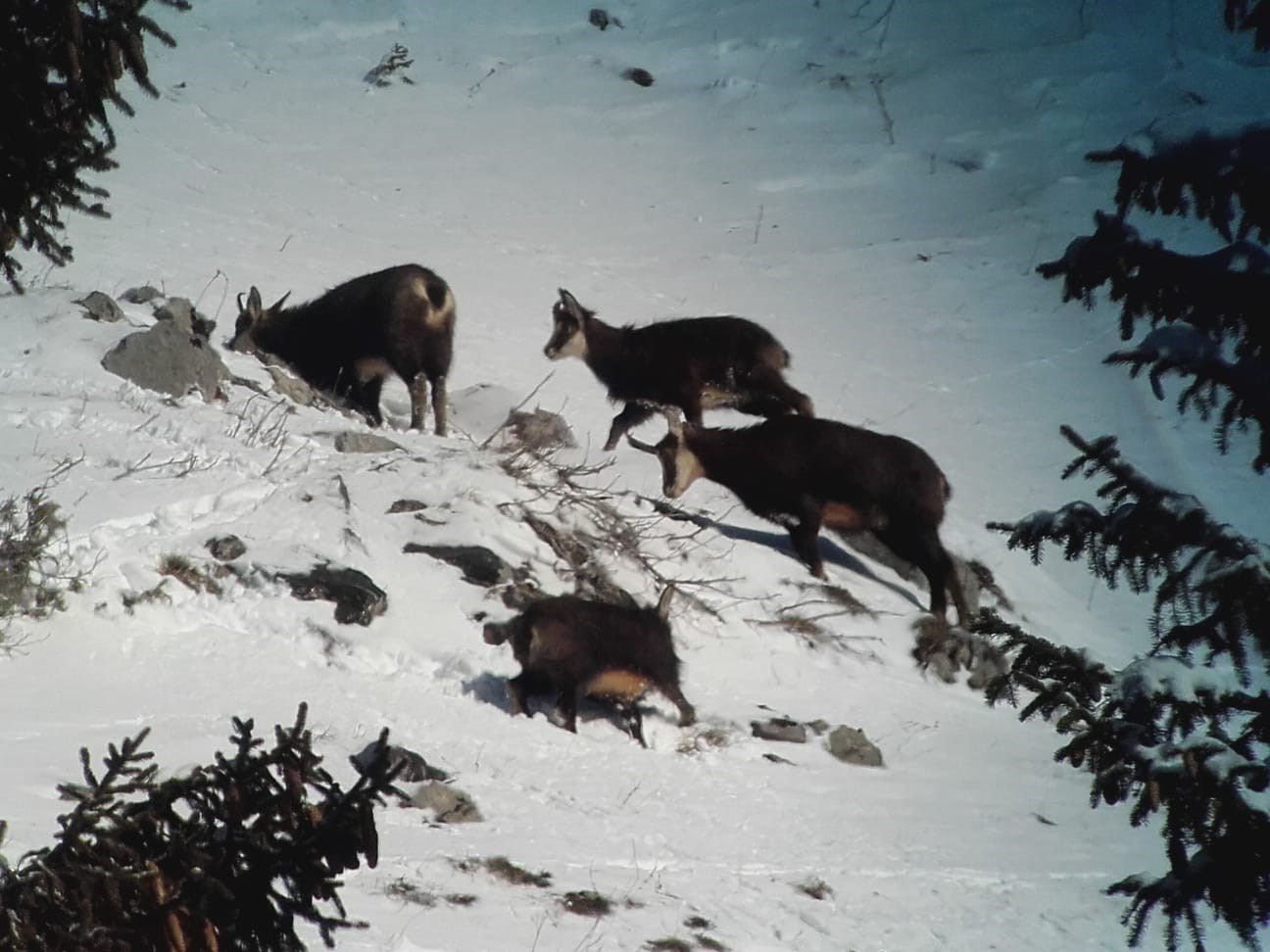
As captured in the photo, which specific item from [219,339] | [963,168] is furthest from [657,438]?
[963,168]

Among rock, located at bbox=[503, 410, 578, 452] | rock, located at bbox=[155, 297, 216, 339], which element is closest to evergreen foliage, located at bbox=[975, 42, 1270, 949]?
rock, located at bbox=[503, 410, 578, 452]

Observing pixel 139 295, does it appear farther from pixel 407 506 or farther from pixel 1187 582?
pixel 1187 582

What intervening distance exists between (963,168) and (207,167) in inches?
447

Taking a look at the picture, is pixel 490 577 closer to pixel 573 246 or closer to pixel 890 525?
pixel 890 525

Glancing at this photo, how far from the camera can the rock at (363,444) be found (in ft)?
29.6

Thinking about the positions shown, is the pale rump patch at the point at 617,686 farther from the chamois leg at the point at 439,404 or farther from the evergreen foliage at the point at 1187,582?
the chamois leg at the point at 439,404

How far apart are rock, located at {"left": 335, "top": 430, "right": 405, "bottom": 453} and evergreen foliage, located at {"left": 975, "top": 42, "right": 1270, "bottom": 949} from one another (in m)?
5.86

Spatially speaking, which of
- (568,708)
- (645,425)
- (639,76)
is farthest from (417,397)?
(639,76)

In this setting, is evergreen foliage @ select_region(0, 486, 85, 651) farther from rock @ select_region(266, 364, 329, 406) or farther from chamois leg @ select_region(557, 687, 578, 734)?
rock @ select_region(266, 364, 329, 406)

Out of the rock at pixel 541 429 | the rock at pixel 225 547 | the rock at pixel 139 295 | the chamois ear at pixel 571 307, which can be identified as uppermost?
the chamois ear at pixel 571 307

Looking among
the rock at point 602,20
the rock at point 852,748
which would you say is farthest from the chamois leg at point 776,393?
the rock at point 602,20

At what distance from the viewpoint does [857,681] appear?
8.68m

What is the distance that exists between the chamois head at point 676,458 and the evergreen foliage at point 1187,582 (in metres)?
6.69

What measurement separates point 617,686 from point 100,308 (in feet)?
18.8
